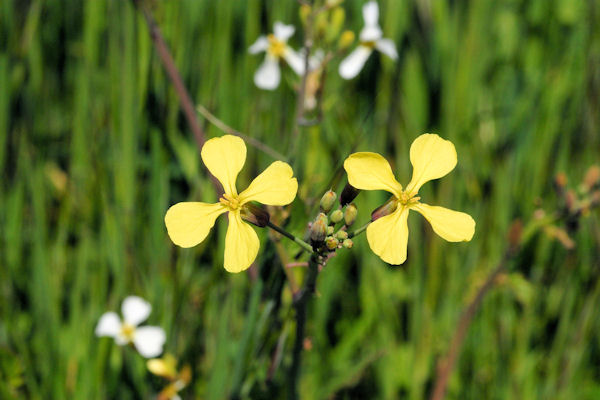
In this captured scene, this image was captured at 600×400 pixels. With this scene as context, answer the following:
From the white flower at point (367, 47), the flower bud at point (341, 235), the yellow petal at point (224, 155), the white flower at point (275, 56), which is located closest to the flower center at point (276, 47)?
the white flower at point (275, 56)

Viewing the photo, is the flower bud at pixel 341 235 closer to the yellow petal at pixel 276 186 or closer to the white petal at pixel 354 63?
the yellow petal at pixel 276 186

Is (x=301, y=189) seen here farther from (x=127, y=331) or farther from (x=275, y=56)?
(x=127, y=331)

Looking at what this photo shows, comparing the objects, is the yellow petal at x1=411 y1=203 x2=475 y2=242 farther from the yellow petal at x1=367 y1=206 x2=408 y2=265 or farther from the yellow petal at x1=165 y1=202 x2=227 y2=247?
the yellow petal at x1=165 y1=202 x2=227 y2=247

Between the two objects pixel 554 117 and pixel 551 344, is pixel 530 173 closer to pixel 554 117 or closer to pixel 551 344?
pixel 554 117

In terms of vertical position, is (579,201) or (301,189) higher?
(579,201)

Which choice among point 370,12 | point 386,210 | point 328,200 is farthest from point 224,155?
point 370,12

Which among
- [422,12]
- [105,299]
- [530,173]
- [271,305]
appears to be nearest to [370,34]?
[422,12]
